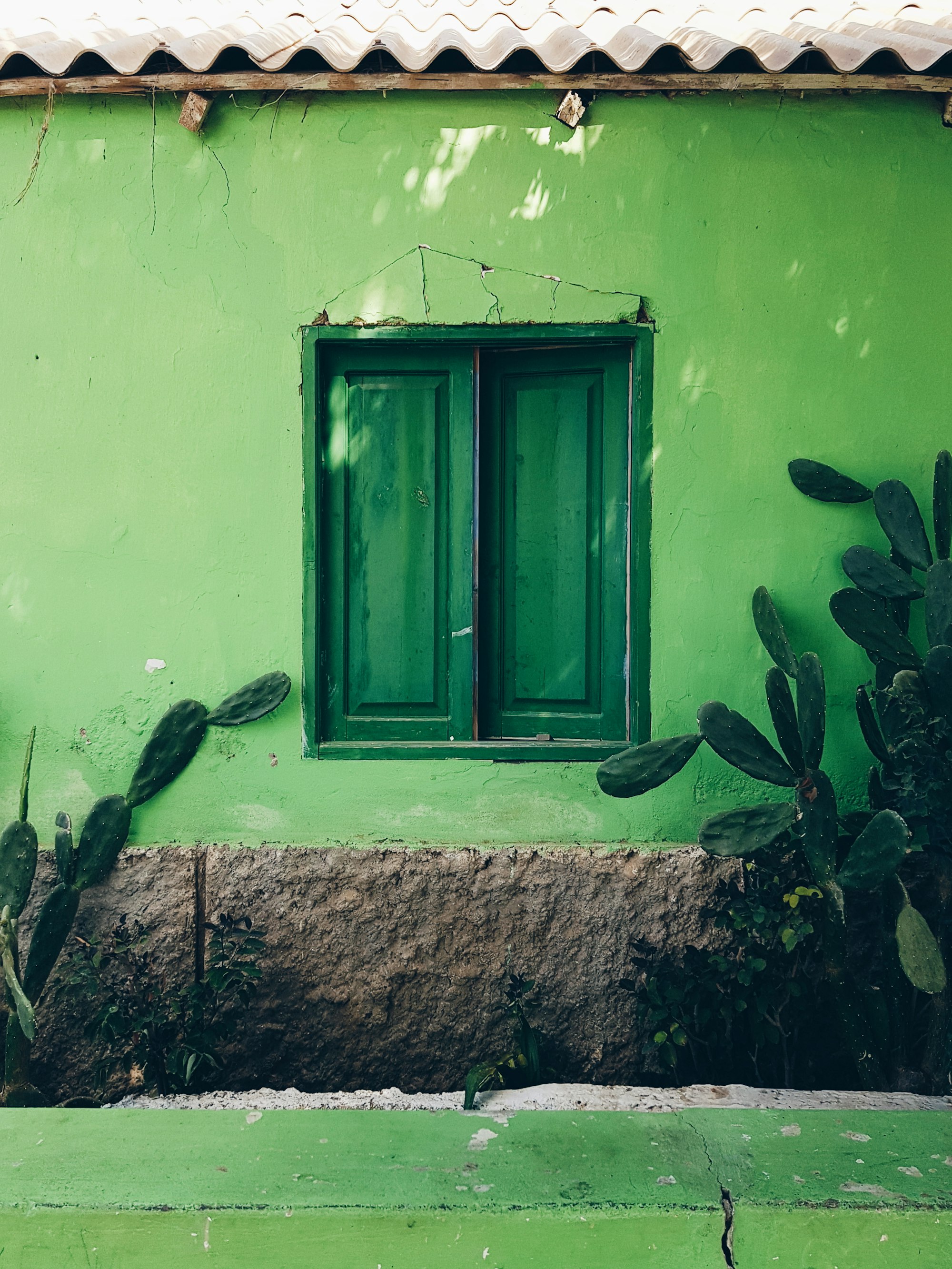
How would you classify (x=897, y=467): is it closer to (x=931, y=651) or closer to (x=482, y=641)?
(x=931, y=651)

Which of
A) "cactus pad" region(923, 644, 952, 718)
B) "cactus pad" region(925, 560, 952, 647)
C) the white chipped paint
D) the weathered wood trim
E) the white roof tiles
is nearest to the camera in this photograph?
the white chipped paint

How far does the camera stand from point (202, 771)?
3354 mm

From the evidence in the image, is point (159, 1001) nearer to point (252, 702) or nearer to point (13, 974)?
point (13, 974)

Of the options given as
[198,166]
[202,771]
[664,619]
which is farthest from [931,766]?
[198,166]

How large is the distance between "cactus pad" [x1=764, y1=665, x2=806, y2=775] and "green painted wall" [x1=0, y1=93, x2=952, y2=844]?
42 cm

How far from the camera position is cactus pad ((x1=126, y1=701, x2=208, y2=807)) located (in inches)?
129

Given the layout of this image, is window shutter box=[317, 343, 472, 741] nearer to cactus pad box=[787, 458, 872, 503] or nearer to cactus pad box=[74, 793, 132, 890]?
cactus pad box=[74, 793, 132, 890]

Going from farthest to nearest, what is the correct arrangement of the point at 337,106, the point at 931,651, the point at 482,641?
the point at 482,641
the point at 337,106
the point at 931,651

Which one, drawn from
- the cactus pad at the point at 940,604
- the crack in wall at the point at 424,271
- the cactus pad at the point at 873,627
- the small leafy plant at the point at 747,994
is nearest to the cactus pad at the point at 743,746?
the small leafy plant at the point at 747,994

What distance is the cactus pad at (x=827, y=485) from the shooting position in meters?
3.20

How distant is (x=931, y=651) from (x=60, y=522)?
3.09 m

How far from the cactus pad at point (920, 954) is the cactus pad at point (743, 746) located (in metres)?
0.52

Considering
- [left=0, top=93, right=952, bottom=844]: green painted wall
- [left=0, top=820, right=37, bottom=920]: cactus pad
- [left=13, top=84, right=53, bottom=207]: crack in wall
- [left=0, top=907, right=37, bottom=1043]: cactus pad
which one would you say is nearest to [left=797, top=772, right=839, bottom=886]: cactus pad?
[left=0, top=93, right=952, bottom=844]: green painted wall

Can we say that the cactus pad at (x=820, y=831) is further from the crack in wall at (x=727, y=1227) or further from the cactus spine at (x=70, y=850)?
the cactus spine at (x=70, y=850)
